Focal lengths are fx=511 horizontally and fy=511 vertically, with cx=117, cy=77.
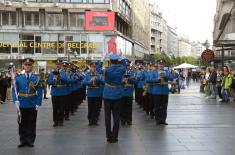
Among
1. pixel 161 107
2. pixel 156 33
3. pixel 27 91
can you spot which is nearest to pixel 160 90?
pixel 161 107

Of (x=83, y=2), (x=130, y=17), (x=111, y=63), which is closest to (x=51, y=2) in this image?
(x=83, y=2)

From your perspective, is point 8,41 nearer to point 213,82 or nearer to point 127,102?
point 213,82

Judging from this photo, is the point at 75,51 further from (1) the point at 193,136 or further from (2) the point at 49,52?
(1) the point at 193,136

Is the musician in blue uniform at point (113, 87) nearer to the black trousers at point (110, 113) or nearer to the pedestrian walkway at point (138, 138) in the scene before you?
the black trousers at point (110, 113)

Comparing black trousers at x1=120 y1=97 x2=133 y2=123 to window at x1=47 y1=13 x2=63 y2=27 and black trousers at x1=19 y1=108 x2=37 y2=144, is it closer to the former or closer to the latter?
black trousers at x1=19 y1=108 x2=37 y2=144

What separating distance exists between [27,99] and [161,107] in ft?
15.9

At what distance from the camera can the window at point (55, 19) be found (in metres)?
63.9

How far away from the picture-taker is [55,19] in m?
64.1

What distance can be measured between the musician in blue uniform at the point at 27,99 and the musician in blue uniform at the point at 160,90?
178 inches

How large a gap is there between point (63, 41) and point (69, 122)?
48.8 meters

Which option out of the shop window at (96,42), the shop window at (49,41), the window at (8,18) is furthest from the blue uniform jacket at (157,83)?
the window at (8,18)

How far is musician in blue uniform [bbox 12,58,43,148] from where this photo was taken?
10762 millimetres

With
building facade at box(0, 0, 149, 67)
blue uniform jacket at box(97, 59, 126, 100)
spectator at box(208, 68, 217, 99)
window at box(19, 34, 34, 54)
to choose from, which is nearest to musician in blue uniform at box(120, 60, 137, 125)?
blue uniform jacket at box(97, 59, 126, 100)

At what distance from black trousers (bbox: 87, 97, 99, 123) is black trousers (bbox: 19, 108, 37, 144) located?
3.81 m
